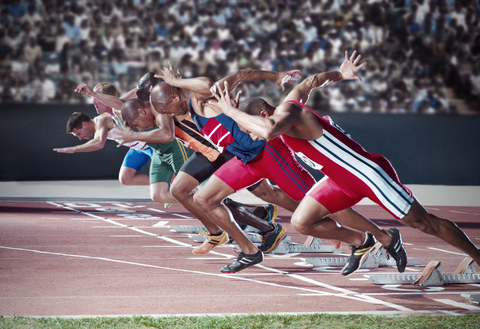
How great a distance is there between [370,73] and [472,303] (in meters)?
14.0

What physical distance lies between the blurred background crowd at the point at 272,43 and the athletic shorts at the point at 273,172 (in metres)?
12.1


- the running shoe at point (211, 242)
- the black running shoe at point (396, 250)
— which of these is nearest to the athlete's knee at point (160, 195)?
the running shoe at point (211, 242)

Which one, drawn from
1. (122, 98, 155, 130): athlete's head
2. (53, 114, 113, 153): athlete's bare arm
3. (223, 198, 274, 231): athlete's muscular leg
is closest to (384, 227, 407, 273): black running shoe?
(223, 198, 274, 231): athlete's muscular leg

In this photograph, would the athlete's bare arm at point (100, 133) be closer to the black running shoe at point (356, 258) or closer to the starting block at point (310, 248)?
the starting block at point (310, 248)

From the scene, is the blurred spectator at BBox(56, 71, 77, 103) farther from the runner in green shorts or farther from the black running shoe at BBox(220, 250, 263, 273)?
the black running shoe at BBox(220, 250, 263, 273)

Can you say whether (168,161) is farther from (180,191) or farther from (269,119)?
(269,119)

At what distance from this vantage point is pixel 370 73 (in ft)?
58.5

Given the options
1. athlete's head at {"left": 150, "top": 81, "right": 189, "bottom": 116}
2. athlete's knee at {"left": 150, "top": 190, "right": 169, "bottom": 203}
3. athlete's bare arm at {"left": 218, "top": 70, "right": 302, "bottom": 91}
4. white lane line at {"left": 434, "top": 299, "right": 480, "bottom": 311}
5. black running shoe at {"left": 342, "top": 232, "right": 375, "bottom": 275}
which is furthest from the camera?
athlete's knee at {"left": 150, "top": 190, "right": 169, "bottom": 203}

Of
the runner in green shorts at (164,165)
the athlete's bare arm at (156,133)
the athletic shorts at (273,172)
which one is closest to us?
the athletic shorts at (273,172)

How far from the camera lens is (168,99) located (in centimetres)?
540

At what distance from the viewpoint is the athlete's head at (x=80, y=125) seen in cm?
813

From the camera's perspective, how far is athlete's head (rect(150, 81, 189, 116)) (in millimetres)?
5391

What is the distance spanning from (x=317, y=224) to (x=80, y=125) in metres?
4.45

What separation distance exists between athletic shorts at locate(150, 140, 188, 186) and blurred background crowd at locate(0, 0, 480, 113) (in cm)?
931
